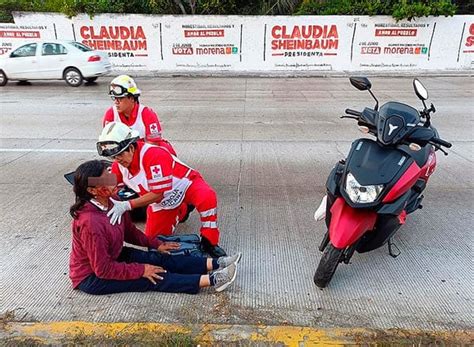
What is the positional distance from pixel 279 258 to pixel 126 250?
1.35m

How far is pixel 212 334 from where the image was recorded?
2.56 m

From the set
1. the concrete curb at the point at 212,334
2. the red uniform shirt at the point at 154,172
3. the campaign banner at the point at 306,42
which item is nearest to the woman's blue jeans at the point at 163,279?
the concrete curb at the point at 212,334

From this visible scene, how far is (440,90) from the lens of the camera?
1335cm

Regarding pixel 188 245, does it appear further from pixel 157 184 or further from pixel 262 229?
pixel 262 229

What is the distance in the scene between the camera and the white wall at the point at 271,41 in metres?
17.8

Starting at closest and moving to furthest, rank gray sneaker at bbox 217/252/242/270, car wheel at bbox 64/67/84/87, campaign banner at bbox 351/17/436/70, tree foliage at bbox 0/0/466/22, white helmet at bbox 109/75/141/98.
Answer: gray sneaker at bbox 217/252/242/270, white helmet at bbox 109/75/141/98, car wheel at bbox 64/67/84/87, tree foliage at bbox 0/0/466/22, campaign banner at bbox 351/17/436/70

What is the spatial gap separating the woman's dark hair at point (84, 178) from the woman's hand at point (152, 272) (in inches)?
25.8

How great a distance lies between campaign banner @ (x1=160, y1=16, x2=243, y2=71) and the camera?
18.1 metres

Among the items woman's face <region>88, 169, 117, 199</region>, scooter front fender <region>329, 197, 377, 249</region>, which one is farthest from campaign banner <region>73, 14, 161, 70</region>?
scooter front fender <region>329, 197, 377, 249</region>

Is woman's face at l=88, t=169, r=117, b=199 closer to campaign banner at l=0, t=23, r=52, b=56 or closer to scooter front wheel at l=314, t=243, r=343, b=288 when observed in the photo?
scooter front wheel at l=314, t=243, r=343, b=288

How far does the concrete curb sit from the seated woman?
0.35 m

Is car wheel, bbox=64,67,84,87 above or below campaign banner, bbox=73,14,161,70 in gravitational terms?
below

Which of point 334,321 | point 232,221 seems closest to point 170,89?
point 232,221

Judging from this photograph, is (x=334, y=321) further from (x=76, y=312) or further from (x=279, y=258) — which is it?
(x=76, y=312)
